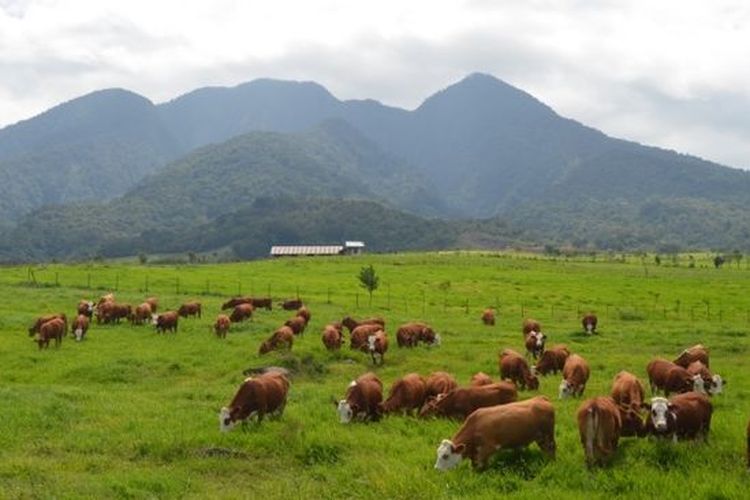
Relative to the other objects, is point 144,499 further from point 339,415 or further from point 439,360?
point 439,360

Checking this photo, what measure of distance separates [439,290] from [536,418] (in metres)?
50.7

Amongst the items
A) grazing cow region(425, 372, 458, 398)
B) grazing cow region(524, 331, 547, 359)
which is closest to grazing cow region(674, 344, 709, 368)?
A: grazing cow region(524, 331, 547, 359)

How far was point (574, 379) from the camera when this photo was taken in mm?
20891

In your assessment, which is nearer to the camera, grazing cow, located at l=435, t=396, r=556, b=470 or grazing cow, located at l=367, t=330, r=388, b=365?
grazing cow, located at l=435, t=396, r=556, b=470

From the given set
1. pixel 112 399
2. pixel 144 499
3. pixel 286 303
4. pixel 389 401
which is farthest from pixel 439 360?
pixel 286 303

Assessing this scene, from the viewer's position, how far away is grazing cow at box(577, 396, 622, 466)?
13.2 meters

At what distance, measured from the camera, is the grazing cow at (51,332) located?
31.8 meters

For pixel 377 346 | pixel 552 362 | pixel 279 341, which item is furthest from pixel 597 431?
pixel 279 341

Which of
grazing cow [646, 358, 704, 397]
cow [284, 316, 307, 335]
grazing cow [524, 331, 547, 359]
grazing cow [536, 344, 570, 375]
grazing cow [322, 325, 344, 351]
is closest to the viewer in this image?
grazing cow [646, 358, 704, 397]

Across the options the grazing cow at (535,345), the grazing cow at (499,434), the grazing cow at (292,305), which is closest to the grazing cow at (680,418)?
the grazing cow at (499,434)

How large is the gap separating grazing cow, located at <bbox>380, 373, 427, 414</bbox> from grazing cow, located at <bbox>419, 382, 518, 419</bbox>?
892 mm

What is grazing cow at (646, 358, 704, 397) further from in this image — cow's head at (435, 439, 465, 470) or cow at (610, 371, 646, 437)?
cow's head at (435, 439, 465, 470)

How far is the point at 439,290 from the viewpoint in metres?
64.4

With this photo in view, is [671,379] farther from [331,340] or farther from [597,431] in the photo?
[331,340]
